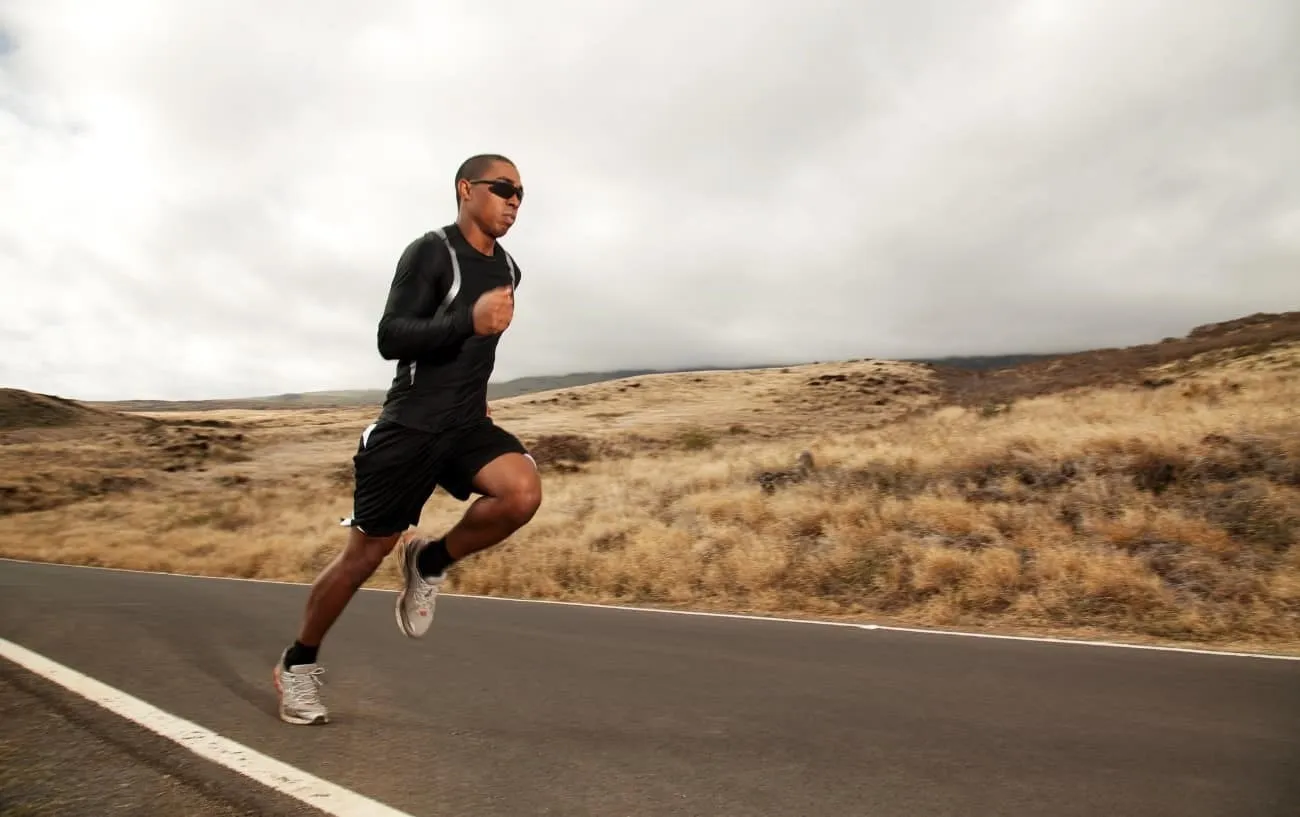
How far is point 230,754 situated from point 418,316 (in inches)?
69.5

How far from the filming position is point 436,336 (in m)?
3.47

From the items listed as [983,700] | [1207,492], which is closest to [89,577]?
[983,700]

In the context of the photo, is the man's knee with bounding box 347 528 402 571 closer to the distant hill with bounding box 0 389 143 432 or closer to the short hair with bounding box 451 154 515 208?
the short hair with bounding box 451 154 515 208

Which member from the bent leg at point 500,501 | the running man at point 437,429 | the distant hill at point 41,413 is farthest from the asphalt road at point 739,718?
the distant hill at point 41,413

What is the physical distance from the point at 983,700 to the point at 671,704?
1.52 m

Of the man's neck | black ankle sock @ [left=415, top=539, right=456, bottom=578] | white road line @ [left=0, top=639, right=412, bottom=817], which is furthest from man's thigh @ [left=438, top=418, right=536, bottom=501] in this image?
white road line @ [left=0, top=639, right=412, bottom=817]

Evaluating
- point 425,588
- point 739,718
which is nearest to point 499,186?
point 425,588

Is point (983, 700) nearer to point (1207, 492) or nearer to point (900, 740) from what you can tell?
point (900, 740)

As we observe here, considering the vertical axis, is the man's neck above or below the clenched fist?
above

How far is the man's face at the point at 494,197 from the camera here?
3.76 meters

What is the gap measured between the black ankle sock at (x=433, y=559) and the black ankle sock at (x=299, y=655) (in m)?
0.55

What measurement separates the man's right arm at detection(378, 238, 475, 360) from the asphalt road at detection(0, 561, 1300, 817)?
5.12 feet

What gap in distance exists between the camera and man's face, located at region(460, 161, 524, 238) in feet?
12.3

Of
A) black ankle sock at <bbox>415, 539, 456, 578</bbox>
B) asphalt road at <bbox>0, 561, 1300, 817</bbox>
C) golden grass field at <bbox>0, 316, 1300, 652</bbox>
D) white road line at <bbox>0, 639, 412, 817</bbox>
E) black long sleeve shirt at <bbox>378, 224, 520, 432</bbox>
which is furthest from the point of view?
golden grass field at <bbox>0, 316, 1300, 652</bbox>
